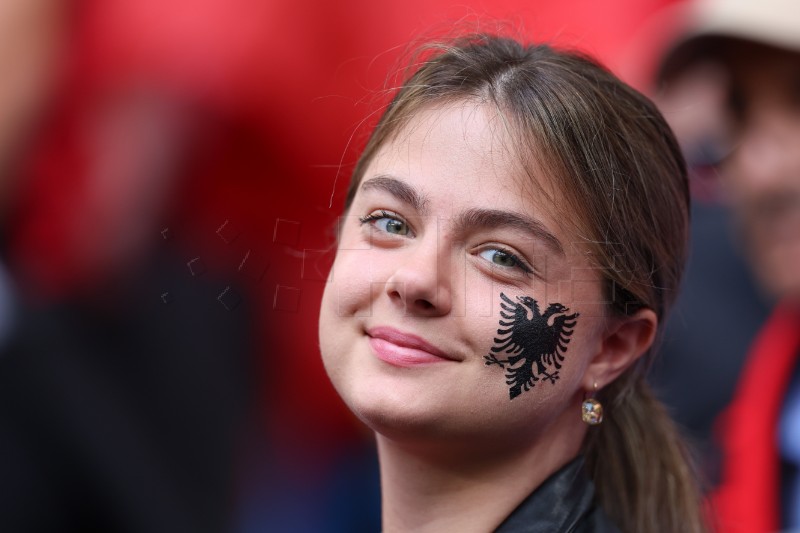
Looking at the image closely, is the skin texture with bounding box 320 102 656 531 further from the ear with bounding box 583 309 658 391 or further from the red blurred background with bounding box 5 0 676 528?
the red blurred background with bounding box 5 0 676 528

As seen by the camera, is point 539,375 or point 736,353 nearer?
point 539,375

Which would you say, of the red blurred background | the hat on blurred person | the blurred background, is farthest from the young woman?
the red blurred background

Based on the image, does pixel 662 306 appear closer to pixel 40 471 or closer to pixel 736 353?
pixel 736 353

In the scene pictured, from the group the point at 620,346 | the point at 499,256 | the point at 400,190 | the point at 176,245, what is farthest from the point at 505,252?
the point at 176,245

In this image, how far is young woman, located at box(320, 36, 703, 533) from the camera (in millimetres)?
2070

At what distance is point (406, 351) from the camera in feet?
6.79

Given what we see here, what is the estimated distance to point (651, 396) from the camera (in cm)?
268

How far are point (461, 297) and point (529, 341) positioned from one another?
0.17 metres

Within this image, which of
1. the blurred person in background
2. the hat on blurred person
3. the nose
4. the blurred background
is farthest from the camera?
the blurred background

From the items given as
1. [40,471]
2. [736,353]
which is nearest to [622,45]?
[736,353]

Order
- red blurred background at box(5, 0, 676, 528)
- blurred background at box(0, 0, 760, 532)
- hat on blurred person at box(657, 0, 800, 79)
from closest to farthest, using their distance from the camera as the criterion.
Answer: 1. hat on blurred person at box(657, 0, 800, 79)
2. blurred background at box(0, 0, 760, 532)
3. red blurred background at box(5, 0, 676, 528)

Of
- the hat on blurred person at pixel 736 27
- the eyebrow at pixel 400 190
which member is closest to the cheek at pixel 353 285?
the eyebrow at pixel 400 190

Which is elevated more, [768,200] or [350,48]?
[350,48]

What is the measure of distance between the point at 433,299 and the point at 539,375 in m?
0.29
